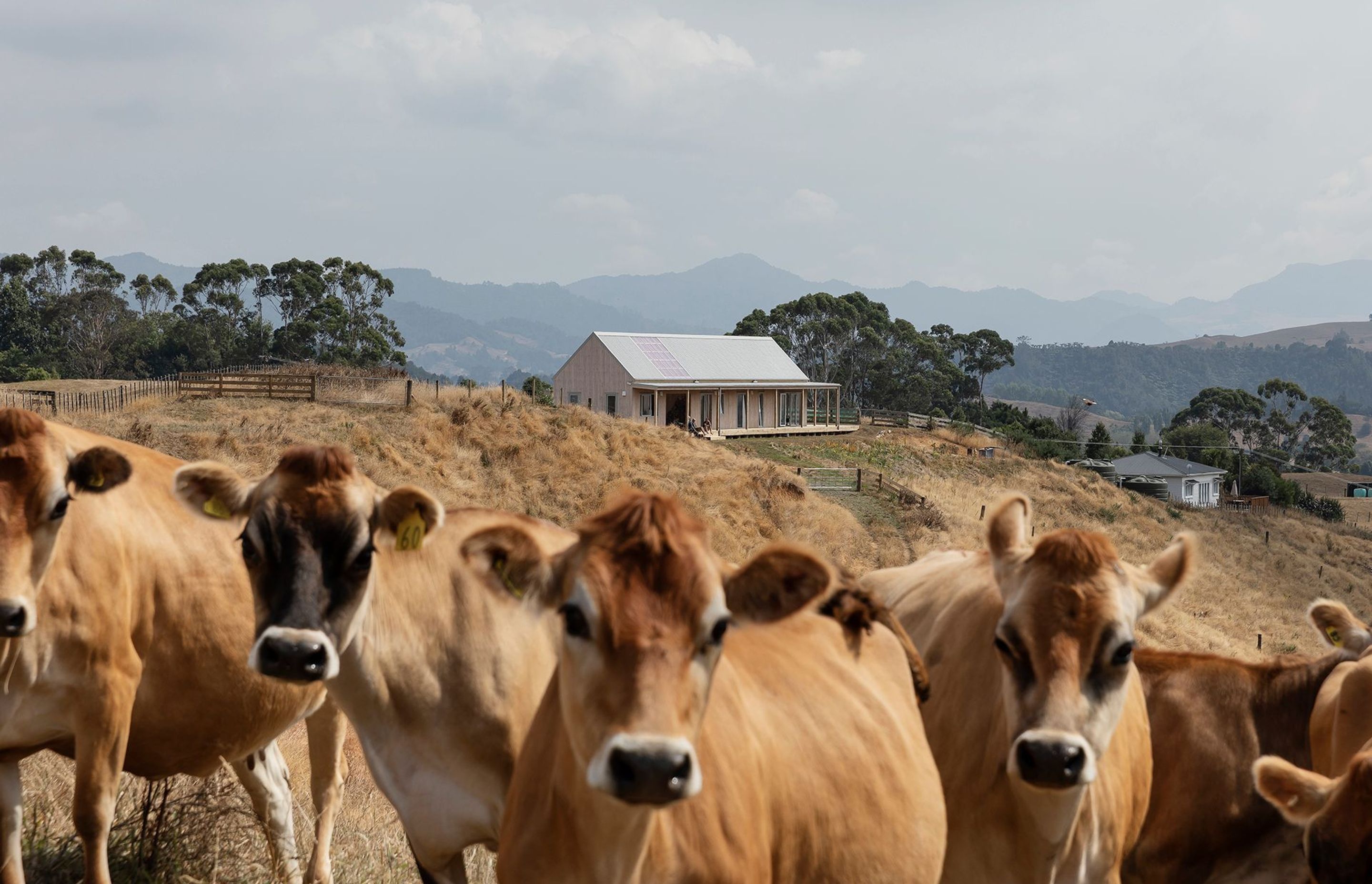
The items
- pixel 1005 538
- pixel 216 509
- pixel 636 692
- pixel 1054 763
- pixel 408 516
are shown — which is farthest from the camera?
pixel 1005 538

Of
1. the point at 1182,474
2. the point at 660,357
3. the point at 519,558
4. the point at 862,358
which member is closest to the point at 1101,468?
the point at 1182,474

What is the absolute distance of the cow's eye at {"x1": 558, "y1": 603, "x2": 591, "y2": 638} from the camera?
151 inches

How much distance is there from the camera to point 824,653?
563 cm

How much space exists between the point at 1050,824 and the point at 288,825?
499 centimetres

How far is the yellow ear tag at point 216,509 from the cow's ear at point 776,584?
9.49ft

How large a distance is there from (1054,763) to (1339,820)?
1.12 m

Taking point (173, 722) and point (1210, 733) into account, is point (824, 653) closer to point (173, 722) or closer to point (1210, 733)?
point (1210, 733)

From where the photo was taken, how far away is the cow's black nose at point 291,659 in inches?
194

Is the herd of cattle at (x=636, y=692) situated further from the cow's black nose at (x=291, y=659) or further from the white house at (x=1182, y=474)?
the white house at (x=1182, y=474)

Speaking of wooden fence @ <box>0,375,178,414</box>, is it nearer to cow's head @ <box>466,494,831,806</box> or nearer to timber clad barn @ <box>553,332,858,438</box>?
timber clad barn @ <box>553,332,858,438</box>

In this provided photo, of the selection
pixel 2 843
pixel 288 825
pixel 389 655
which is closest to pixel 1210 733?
pixel 389 655

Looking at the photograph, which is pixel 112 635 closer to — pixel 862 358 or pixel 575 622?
pixel 575 622

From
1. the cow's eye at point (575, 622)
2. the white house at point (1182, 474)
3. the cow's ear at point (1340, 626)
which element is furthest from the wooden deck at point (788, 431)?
the cow's eye at point (575, 622)

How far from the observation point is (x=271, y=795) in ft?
25.6
